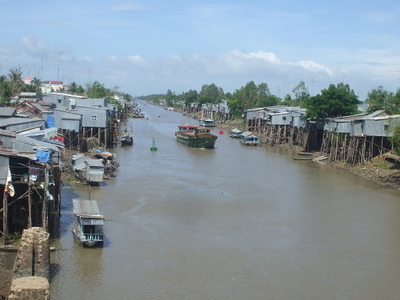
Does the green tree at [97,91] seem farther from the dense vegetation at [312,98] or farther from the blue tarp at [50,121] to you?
the blue tarp at [50,121]

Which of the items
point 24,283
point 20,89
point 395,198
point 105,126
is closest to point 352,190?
point 395,198

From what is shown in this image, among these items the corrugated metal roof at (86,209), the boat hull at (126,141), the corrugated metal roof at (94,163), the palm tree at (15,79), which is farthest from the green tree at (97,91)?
the corrugated metal roof at (86,209)

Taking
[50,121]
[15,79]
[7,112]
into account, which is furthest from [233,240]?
[15,79]

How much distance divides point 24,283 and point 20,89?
2336 inches

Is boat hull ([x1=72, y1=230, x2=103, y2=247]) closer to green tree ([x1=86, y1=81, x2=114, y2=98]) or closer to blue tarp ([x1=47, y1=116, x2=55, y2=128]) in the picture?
blue tarp ([x1=47, y1=116, x2=55, y2=128])

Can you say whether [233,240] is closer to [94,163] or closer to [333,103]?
[94,163]

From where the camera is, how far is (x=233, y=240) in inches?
794

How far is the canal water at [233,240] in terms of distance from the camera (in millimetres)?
15742

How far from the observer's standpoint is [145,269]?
1664 cm

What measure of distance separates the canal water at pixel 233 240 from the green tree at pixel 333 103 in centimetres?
1156

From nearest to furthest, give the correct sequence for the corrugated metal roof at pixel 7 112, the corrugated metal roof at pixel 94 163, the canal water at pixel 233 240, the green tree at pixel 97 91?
1. the canal water at pixel 233 240
2. the corrugated metal roof at pixel 94 163
3. the corrugated metal roof at pixel 7 112
4. the green tree at pixel 97 91

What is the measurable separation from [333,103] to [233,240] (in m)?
27.7

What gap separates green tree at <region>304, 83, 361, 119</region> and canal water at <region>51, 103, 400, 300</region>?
1156cm

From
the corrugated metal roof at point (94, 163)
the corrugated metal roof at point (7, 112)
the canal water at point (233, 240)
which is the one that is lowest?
the canal water at point (233, 240)
